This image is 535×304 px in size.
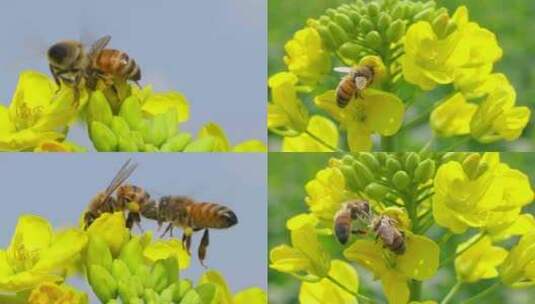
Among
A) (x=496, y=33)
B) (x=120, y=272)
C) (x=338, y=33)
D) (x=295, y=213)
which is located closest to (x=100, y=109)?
(x=120, y=272)

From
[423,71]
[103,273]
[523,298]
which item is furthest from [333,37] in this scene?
[523,298]

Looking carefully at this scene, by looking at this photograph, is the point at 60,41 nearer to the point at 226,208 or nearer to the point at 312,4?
the point at 226,208

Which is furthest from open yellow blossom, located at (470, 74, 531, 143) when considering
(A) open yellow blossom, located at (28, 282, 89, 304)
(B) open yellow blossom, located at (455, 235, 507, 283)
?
(A) open yellow blossom, located at (28, 282, 89, 304)

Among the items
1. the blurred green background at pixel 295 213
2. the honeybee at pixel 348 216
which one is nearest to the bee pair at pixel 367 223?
the honeybee at pixel 348 216

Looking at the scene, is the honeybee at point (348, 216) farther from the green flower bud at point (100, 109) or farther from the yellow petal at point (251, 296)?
the green flower bud at point (100, 109)

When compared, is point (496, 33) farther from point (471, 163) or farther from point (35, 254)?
point (35, 254)

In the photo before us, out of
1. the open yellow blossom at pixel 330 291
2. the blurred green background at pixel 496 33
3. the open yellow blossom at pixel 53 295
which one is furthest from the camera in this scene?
the blurred green background at pixel 496 33

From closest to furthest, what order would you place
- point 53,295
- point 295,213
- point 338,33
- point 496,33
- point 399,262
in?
point 53,295, point 399,262, point 338,33, point 295,213, point 496,33
